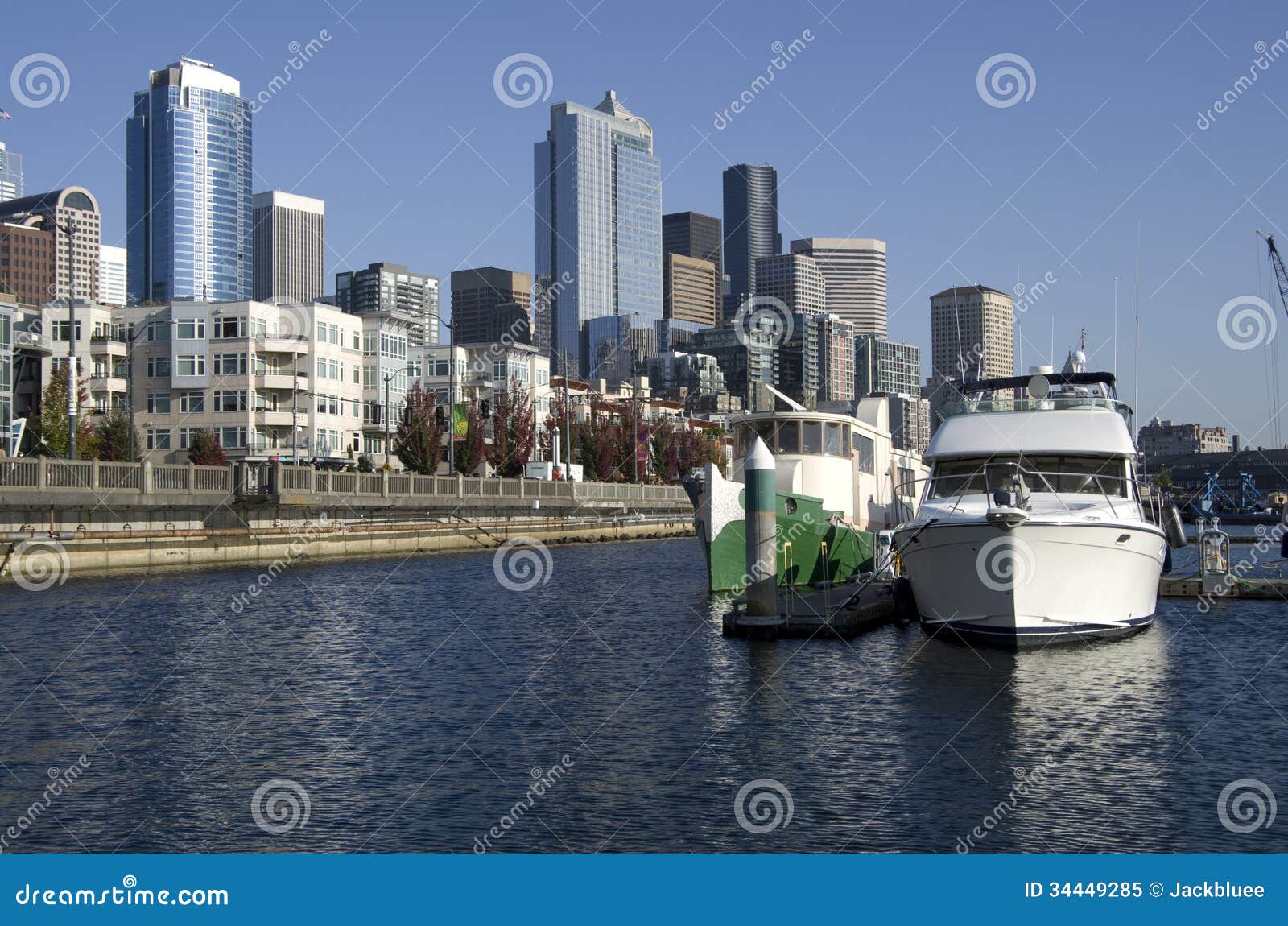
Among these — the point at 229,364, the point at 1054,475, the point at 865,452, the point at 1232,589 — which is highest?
the point at 229,364

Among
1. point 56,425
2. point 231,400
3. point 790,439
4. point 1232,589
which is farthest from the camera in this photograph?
point 231,400

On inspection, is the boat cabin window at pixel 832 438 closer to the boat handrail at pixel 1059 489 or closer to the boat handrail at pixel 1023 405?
the boat handrail at pixel 1023 405

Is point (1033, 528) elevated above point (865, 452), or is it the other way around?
point (865, 452)

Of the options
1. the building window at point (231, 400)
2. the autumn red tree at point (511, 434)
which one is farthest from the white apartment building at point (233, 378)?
the autumn red tree at point (511, 434)

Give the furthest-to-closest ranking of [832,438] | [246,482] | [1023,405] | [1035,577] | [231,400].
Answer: [231,400] → [246,482] → [832,438] → [1023,405] → [1035,577]

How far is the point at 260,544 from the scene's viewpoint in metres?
62.2

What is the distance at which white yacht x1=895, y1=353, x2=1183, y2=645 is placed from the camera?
92.6 feet

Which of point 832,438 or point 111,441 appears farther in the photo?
point 111,441

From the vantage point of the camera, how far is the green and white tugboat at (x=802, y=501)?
134 feet

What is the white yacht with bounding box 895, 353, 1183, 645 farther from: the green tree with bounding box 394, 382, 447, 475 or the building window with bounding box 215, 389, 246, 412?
the building window with bounding box 215, 389, 246, 412

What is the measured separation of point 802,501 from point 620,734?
20058 mm

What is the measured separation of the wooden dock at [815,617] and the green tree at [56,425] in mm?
54730

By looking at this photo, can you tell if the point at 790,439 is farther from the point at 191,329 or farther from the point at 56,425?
the point at 191,329

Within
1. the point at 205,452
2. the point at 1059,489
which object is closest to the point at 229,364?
the point at 205,452
